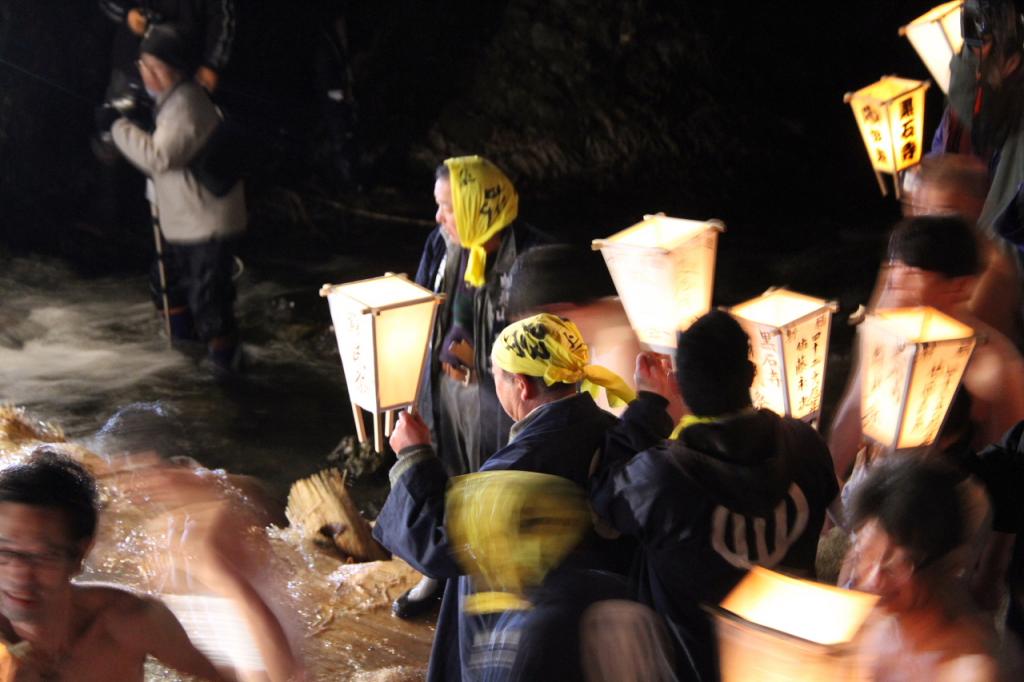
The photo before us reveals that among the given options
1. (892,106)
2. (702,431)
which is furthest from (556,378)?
(892,106)

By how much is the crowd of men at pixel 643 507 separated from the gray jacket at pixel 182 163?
344 cm

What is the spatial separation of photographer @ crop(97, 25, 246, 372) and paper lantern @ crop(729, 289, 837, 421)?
196 inches

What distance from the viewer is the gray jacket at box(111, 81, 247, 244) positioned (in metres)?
→ 7.09

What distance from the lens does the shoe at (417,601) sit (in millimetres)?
4551

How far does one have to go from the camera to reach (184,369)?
336 inches

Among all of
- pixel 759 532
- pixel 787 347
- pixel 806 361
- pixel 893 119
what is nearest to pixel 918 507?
pixel 759 532

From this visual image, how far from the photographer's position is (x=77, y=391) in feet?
26.8

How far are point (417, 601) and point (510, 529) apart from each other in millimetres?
2282

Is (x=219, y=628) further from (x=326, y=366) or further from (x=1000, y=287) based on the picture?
(x=326, y=366)

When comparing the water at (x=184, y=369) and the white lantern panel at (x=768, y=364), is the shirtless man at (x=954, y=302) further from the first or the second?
the water at (x=184, y=369)

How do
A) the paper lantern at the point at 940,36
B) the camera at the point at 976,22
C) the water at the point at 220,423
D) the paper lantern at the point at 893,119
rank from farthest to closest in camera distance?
the paper lantern at the point at 893,119 → the paper lantern at the point at 940,36 → the camera at the point at 976,22 → the water at the point at 220,423

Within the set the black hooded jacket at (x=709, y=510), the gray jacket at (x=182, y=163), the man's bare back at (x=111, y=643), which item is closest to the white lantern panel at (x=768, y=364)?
the black hooded jacket at (x=709, y=510)

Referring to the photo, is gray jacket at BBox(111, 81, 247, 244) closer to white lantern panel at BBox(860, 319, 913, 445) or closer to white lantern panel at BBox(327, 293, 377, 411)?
white lantern panel at BBox(327, 293, 377, 411)

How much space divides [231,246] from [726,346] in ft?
18.8
